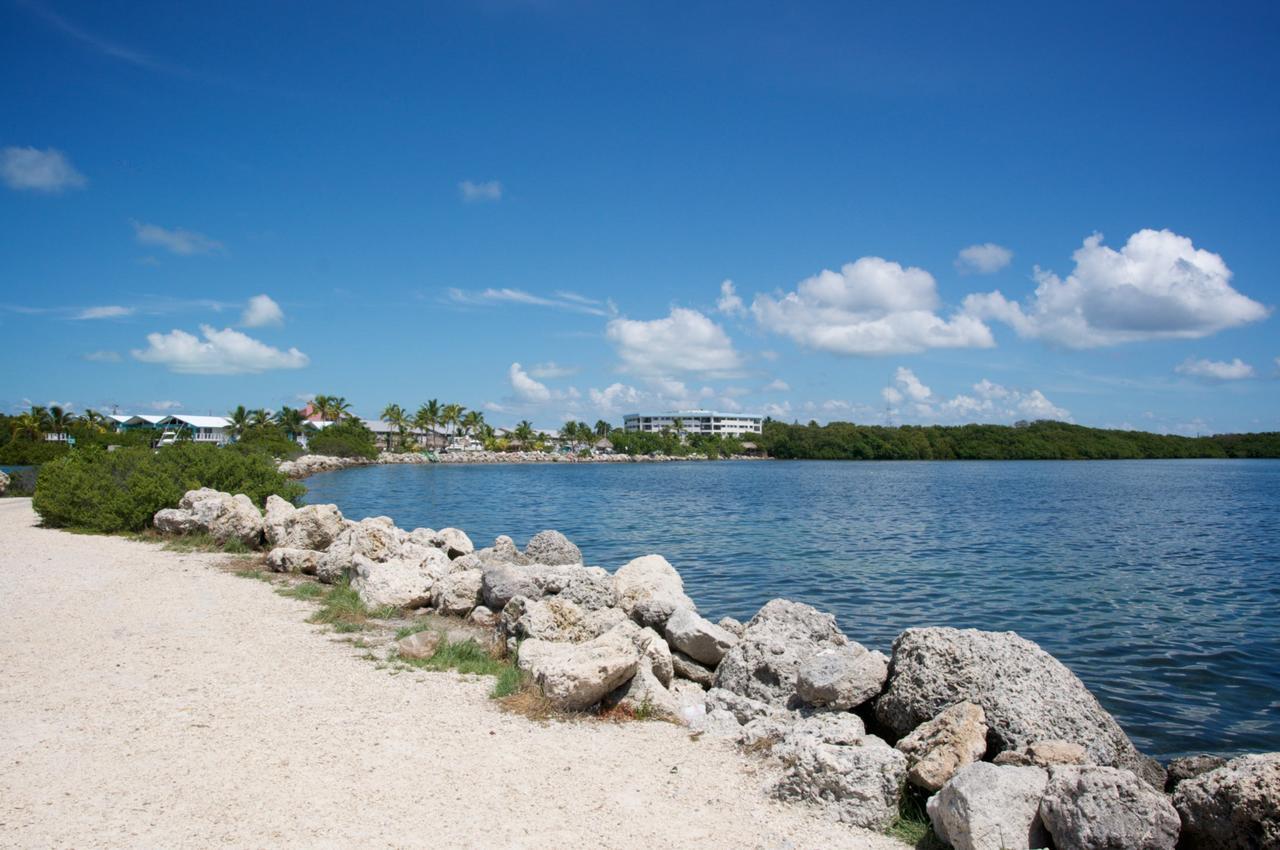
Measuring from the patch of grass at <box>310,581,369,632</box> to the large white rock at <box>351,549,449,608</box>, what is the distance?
16cm

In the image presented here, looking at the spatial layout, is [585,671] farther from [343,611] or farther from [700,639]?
[343,611]

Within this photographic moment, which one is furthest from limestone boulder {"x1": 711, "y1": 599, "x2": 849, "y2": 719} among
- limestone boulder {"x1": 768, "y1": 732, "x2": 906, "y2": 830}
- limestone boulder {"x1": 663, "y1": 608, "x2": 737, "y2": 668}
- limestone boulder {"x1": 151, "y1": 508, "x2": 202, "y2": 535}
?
limestone boulder {"x1": 151, "y1": 508, "x2": 202, "y2": 535}

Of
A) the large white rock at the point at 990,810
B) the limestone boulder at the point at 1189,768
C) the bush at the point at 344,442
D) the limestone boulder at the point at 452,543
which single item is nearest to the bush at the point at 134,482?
the limestone boulder at the point at 452,543

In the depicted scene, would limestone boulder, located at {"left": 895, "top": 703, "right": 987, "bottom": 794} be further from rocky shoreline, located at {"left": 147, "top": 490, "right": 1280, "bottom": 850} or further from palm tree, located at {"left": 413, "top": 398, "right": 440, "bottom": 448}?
palm tree, located at {"left": 413, "top": 398, "right": 440, "bottom": 448}

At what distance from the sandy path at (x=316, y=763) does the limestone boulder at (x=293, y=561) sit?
5.16 m

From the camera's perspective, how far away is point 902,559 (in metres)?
24.6

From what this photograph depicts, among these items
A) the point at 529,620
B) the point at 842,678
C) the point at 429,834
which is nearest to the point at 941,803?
the point at 842,678

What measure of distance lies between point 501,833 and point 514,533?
89.7ft

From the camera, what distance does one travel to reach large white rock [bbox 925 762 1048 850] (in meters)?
5.54

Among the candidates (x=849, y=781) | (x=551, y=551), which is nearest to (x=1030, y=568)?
(x=551, y=551)

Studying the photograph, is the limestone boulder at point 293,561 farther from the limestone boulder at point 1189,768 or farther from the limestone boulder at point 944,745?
the limestone boulder at point 1189,768

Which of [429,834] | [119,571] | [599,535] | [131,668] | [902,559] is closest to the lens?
[429,834]

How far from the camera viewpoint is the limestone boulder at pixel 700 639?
10445mm

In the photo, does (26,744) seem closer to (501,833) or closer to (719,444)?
(501,833)
